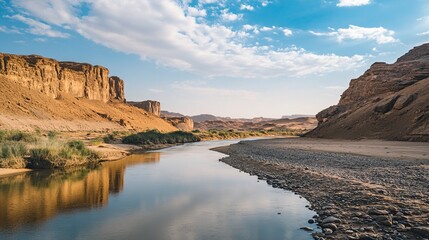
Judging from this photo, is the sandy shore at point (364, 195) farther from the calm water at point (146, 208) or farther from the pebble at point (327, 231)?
the calm water at point (146, 208)

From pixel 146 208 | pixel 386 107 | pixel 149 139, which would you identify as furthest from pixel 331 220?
pixel 149 139

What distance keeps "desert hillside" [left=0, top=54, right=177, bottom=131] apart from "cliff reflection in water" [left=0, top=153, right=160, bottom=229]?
3965 centimetres

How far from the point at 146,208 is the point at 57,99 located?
259 ft

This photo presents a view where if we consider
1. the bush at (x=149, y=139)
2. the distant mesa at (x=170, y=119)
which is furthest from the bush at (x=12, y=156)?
the distant mesa at (x=170, y=119)

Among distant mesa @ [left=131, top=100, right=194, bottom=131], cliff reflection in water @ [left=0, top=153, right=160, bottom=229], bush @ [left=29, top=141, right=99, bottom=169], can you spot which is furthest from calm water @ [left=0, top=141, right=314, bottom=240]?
distant mesa @ [left=131, top=100, right=194, bottom=131]

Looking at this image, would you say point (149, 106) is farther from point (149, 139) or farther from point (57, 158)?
point (57, 158)

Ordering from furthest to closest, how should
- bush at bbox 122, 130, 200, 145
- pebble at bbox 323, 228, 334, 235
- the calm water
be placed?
bush at bbox 122, 130, 200, 145
the calm water
pebble at bbox 323, 228, 334, 235

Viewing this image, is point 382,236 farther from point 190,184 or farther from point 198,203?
point 190,184

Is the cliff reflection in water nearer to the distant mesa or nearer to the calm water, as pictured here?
the calm water

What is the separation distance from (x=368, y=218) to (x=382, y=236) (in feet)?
3.37

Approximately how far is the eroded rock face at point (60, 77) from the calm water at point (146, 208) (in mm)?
64605

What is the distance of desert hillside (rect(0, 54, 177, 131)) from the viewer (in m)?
57.7

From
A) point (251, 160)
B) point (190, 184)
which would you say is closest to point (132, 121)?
point (251, 160)

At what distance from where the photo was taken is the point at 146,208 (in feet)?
28.3
